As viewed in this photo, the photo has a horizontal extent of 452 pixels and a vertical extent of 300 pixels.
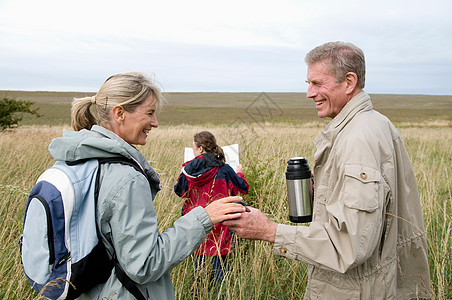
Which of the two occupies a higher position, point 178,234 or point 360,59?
point 360,59

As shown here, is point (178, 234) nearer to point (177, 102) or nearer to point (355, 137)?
point (355, 137)

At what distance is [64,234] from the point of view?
147 cm

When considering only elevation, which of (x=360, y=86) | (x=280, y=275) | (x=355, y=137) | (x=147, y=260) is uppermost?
(x=360, y=86)

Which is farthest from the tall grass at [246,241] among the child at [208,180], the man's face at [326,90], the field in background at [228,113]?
the field in background at [228,113]

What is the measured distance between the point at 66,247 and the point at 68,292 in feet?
0.70

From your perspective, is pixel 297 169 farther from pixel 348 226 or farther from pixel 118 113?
pixel 118 113

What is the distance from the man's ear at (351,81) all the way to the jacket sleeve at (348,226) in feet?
1.63

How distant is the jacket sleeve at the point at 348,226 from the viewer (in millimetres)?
1702

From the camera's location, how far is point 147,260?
1.54 meters

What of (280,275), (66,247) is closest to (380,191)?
(66,247)

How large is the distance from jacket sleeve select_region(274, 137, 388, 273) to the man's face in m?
0.50

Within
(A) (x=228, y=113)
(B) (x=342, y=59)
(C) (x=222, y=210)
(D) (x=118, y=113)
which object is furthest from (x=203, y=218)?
(A) (x=228, y=113)

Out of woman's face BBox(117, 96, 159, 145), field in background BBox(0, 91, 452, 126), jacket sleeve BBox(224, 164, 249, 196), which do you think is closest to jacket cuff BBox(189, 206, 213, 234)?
woman's face BBox(117, 96, 159, 145)

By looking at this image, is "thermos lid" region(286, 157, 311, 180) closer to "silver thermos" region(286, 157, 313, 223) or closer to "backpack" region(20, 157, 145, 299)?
"silver thermos" region(286, 157, 313, 223)
